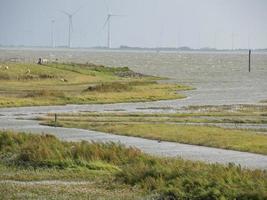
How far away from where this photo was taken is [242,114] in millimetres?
A: 46094

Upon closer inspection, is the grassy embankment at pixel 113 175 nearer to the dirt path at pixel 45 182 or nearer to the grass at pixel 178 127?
the dirt path at pixel 45 182

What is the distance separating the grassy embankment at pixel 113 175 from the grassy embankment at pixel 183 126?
728 cm

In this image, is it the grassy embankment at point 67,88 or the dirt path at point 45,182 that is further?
the grassy embankment at point 67,88

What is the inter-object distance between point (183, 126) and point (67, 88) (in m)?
42.2

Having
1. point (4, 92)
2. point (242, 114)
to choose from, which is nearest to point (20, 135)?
point (242, 114)

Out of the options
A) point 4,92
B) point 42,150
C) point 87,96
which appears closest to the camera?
point 42,150

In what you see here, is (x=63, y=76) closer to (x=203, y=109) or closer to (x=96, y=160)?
(x=203, y=109)

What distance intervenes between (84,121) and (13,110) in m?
11.3

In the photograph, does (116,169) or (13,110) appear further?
(13,110)

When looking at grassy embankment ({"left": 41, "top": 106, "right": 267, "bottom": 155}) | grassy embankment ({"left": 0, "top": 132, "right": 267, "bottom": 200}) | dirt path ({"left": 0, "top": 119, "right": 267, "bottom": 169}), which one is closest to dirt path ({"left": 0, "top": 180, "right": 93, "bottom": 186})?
grassy embankment ({"left": 0, "top": 132, "right": 267, "bottom": 200})

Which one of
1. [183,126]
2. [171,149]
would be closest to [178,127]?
[183,126]

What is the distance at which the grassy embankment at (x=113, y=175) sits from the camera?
587 inches

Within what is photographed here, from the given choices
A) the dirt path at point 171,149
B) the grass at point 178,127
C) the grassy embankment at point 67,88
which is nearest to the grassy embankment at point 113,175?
the dirt path at point 171,149

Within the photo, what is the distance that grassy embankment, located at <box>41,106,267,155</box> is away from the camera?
95.1 feet
